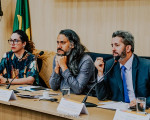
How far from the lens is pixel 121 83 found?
2.47m

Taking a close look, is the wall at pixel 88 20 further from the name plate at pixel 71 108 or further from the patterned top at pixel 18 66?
the name plate at pixel 71 108

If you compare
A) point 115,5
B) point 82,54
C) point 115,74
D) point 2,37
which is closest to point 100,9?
point 115,5

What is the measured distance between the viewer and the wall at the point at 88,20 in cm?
356

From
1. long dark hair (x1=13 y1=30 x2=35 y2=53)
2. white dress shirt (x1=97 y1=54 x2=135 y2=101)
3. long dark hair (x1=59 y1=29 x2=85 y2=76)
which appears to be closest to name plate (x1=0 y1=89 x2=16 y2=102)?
long dark hair (x1=59 y1=29 x2=85 y2=76)

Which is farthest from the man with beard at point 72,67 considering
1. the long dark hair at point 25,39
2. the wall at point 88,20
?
the wall at point 88,20

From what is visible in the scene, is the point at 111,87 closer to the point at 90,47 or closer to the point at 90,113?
the point at 90,113

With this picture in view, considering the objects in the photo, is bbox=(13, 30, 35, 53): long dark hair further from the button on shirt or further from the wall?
the button on shirt

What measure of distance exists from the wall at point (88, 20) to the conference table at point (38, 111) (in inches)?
55.8

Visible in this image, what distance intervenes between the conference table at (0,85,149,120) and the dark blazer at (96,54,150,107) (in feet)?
0.38

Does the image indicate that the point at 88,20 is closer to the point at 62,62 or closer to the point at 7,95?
the point at 62,62

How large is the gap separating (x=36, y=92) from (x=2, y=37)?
8.19ft

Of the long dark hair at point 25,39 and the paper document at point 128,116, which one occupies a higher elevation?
the long dark hair at point 25,39

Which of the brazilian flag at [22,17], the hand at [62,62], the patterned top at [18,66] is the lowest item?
the patterned top at [18,66]

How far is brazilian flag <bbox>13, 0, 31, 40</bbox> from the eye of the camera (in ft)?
15.2
